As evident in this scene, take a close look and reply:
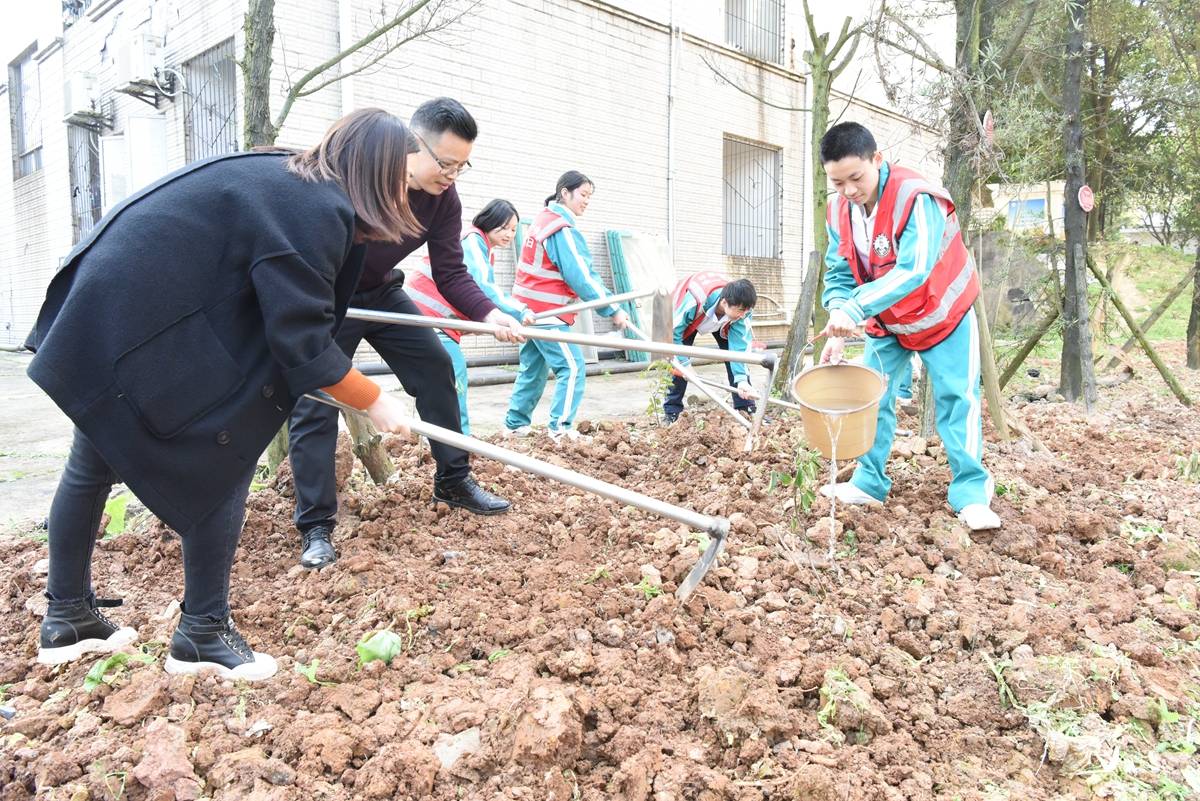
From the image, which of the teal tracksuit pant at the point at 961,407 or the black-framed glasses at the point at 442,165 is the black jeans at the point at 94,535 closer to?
the black-framed glasses at the point at 442,165

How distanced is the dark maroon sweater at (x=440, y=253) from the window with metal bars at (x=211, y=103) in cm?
583

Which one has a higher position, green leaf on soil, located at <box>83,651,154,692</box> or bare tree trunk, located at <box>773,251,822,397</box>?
bare tree trunk, located at <box>773,251,822,397</box>

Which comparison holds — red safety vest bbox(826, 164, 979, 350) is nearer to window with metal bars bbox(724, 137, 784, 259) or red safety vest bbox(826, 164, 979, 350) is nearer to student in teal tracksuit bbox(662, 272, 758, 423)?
student in teal tracksuit bbox(662, 272, 758, 423)

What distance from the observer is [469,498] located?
3.27 metres

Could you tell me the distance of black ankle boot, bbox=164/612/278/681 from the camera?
2111 mm

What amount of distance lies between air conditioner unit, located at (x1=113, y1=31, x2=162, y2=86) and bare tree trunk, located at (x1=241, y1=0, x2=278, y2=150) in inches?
246

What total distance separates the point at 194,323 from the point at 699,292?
4163 millimetres

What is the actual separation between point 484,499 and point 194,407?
5.08ft

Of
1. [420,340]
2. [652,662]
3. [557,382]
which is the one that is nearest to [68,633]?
[420,340]

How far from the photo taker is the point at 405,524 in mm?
3145

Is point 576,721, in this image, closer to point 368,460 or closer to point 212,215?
point 212,215

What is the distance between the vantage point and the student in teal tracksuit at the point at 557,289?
5.09 meters

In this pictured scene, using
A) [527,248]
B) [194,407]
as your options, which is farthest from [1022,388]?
[194,407]

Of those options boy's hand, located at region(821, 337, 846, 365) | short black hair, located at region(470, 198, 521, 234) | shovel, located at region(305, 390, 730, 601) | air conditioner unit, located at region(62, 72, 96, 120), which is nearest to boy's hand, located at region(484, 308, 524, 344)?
shovel, located at region(305, 390, 730, 601)
